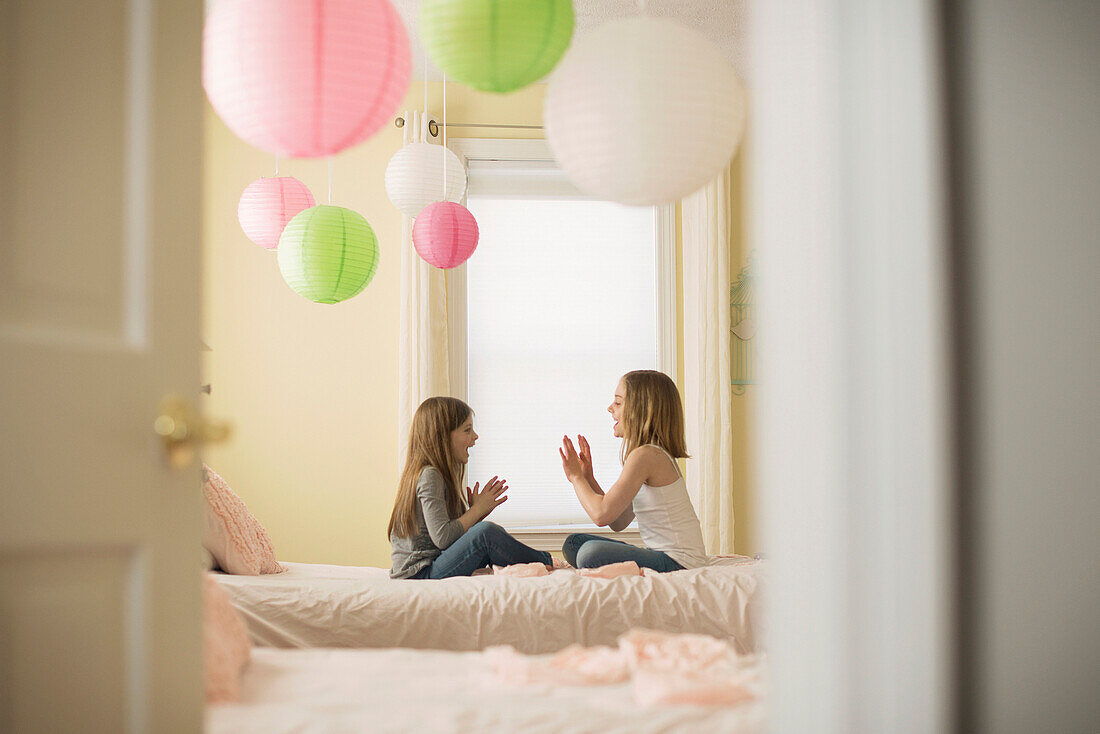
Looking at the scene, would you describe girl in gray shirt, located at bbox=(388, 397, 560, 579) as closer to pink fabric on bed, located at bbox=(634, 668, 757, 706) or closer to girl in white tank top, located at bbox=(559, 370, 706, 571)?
girl in white tank top, located at bbox=(559, 370, 706, 571)

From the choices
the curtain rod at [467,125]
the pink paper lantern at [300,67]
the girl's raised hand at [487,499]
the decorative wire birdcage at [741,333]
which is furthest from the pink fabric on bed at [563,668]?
the curtain rod at [467,125]

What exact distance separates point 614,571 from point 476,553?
0.43 meters

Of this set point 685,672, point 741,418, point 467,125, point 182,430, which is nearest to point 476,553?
point 685,672

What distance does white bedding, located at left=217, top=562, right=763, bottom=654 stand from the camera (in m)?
1.94

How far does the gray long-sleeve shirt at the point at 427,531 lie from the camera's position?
2.48 meters

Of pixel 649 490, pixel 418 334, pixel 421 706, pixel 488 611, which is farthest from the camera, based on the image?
pixel 418 334

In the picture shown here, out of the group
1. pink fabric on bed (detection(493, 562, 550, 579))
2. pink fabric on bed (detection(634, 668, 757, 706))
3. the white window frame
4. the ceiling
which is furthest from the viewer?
the white window frame

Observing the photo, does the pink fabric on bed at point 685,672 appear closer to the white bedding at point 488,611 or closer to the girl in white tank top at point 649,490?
the white bedding at point 488,611

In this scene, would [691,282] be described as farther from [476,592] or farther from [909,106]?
[909,106]

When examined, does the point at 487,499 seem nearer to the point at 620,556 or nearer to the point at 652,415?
the point at 620,556

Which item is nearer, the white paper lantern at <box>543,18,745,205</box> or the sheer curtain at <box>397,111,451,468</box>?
the white paper lantern at <box>543,18,745,205</box>

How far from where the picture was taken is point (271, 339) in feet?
12.5

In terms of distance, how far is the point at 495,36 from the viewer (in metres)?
1.42

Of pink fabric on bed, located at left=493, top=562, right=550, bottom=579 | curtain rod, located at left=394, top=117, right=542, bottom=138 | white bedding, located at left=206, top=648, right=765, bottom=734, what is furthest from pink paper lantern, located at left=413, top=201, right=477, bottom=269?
white bedding, located at left=206, top=648, right=765, bottom=734
